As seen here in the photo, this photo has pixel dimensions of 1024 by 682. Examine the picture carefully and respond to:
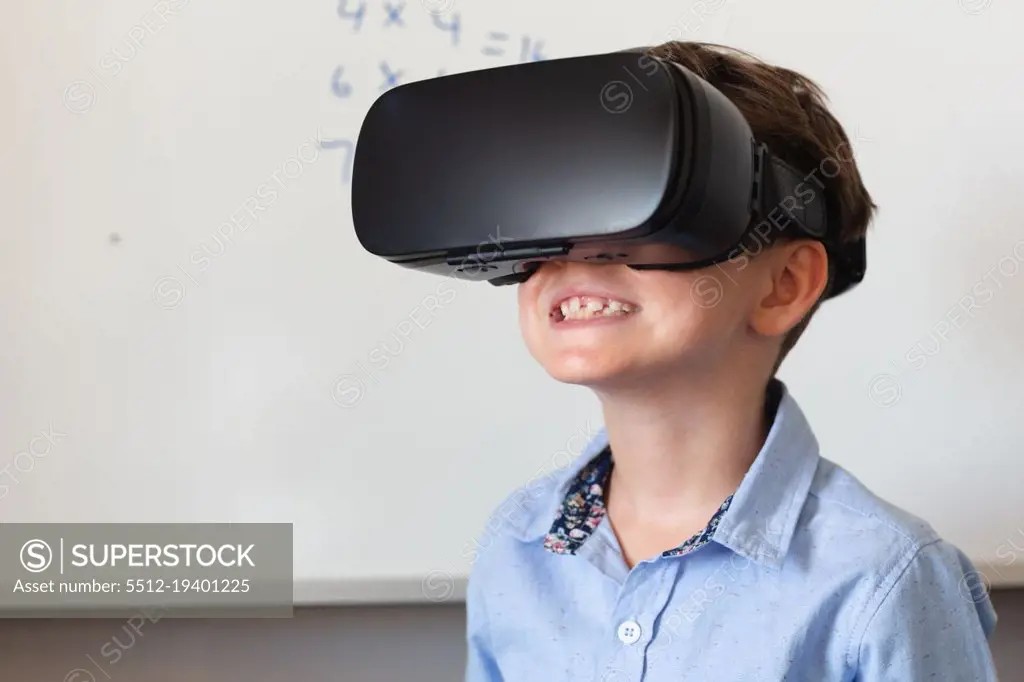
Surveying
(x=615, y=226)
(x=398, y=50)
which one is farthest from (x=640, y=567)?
(x=398, y=50)

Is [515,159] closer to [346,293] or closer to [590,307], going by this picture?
[590,307]

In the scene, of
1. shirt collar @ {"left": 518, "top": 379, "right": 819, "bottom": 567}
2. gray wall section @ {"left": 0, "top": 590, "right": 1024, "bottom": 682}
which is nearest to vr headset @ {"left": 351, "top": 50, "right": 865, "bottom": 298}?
shirt collar @ {"left": 518, "top": 379, "right": 819, "bottom": 567}

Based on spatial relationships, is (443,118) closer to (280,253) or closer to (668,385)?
(668,385)

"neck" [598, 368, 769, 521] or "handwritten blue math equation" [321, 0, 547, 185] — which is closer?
"neck" [598, 368, 769, 521]

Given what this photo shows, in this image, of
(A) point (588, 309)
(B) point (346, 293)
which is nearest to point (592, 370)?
(A) point (588, 309)

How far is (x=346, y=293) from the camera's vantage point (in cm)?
91

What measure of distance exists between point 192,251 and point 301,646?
420mm

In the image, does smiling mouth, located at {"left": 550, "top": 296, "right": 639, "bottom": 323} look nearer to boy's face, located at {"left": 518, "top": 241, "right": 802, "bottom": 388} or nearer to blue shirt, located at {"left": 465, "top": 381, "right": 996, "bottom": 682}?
boy's face, located at {"left": 518, "top": 241, "right": 802, "bottom": 388}

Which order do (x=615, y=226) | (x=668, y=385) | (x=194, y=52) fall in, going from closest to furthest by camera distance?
(x=615, y=226), (x=668, y=385), (x=194, y=52)

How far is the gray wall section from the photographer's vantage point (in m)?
0.96

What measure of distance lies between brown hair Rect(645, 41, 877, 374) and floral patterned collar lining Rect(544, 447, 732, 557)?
5.7 inches

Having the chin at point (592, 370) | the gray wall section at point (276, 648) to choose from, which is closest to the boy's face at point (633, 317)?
the chin at point (592, 370)

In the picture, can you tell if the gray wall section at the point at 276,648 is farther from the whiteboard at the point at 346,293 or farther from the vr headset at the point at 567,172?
the vr headset at the point at 567,172

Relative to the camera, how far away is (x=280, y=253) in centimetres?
91
